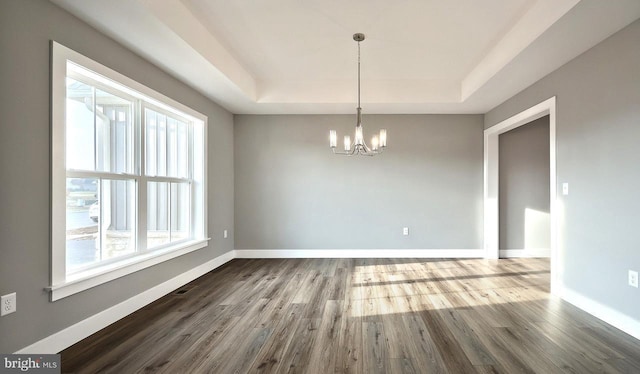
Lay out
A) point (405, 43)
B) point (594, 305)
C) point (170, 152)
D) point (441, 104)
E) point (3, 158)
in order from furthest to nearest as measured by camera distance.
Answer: point (441, 104)
point (170, 152)
point (405, 43)
point (594, 305)
point (3, 158)

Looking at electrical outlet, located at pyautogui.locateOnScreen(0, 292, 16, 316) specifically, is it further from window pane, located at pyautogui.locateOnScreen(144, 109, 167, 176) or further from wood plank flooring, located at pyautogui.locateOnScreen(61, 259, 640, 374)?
window pane, located at pyautogui.locateOnScreen(144, 109, 167, 176)

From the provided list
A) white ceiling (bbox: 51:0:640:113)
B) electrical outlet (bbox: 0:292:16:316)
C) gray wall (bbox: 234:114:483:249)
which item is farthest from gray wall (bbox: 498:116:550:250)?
electrical outlet (bbox: 0:292:16:316)

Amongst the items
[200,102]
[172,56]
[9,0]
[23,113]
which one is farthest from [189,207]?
[9,0]

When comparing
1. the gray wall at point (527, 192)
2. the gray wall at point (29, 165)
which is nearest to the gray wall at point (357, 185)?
the gray wall at point (527, 192)

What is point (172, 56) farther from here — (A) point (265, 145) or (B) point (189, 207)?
(A) point (265, 145)

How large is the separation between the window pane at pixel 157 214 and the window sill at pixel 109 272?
0.15 m

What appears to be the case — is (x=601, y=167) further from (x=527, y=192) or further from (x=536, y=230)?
(x=536, y=230)

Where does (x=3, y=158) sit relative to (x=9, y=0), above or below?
below

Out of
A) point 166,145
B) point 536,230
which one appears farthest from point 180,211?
point 536,230

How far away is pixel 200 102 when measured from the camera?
4.14 meters

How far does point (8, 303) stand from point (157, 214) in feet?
5.57

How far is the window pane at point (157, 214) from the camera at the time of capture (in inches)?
130

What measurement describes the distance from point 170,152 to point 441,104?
3.82 meters

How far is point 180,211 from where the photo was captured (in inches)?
156
